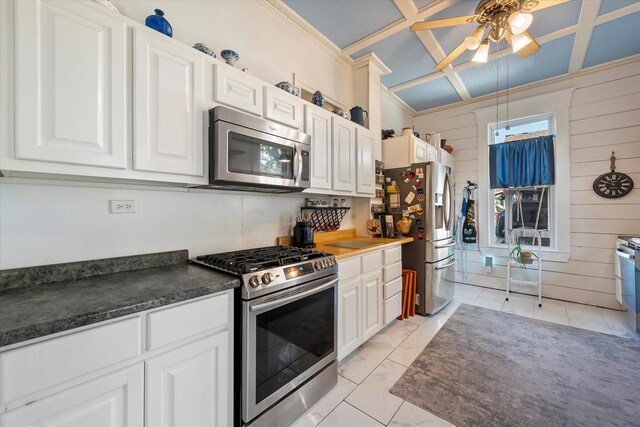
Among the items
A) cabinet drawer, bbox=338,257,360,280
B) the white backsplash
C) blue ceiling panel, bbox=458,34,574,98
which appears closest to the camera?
the white backsplash

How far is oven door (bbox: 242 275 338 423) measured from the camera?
128 cm

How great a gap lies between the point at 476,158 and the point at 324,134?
313 cm

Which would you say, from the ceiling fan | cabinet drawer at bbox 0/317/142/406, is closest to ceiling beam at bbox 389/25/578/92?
the ceiling fan

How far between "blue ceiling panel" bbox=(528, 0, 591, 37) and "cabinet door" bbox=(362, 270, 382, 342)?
112 inches

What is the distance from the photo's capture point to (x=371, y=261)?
7.52 feet

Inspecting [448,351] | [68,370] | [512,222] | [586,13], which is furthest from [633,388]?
[68,370]

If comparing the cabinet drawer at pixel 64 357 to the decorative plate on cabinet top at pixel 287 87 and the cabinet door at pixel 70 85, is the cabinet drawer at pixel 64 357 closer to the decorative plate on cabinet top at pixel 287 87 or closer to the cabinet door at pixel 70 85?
the cabinet door at pixel 70 85

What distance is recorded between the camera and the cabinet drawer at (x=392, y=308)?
2.51 m

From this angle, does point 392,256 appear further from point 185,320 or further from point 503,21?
point 503,21

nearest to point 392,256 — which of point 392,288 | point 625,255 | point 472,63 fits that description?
point 392,288

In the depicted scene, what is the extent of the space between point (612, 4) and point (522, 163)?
74.4 inches

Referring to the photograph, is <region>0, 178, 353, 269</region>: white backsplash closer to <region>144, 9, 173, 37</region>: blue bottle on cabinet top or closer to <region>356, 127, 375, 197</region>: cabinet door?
<region>144, 9, 173, 37</region>: blue bottle on cabinet top

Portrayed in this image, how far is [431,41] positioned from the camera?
2.66 meters

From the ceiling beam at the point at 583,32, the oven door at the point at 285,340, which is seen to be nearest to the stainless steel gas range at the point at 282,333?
the oven door at the point at 285,340
